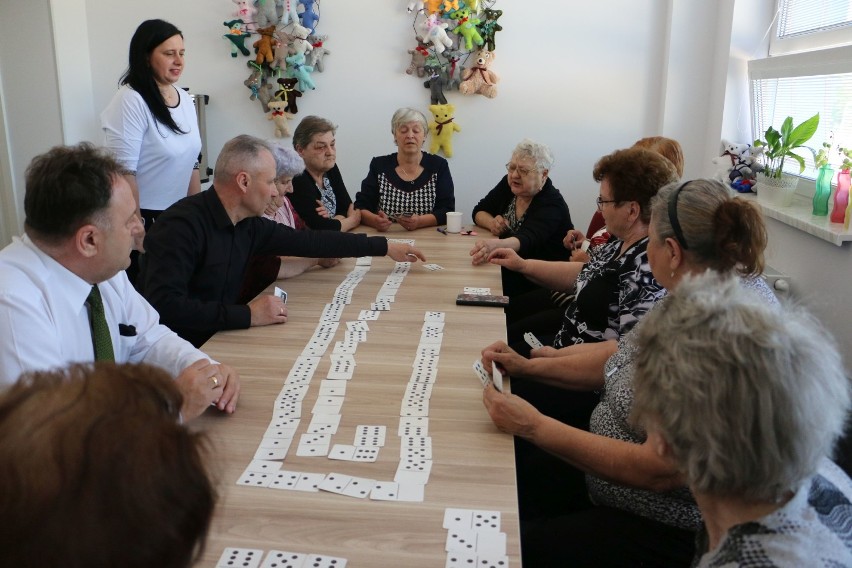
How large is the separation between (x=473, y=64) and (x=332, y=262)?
262cm

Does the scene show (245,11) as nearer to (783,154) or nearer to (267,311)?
(267,311)

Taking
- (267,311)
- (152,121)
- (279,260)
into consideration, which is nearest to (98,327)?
(267,311)

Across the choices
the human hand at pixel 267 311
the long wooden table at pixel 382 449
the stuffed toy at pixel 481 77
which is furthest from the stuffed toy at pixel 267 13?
the human hand at pixel 267 311

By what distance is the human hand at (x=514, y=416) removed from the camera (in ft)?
5.75

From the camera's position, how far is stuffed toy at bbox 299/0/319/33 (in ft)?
17.5

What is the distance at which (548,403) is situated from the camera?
8.35 ft

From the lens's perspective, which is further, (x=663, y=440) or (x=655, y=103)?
(x=655, y=103)

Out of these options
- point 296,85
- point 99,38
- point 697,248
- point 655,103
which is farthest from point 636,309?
point 99,38

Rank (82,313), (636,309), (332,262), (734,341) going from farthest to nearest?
(332,262)
(636,309)
(82,313)
(734,341)

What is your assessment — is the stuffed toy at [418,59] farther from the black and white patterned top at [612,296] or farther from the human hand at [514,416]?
the human hand at [514,416]

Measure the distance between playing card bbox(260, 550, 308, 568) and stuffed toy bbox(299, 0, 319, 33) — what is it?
15.6ft

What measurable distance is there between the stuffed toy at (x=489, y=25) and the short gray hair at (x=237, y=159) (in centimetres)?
Answer: 306

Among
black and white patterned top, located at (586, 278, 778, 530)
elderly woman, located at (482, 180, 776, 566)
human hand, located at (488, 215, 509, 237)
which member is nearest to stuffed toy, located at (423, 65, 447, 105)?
human hand, located at (488, 215, 509, 237)

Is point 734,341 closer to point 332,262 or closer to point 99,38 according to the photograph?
point 332,262
